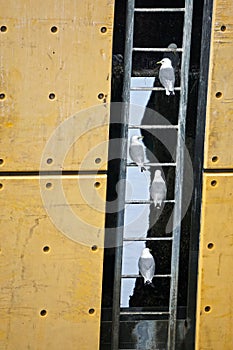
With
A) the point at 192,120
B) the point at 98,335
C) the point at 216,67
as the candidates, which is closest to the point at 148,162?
the point at 192,120

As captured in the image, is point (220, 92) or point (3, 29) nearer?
point (3, 29)

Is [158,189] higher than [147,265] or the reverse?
higher

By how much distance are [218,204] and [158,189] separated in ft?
0.79

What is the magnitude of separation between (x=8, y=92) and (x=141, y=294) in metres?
1.00

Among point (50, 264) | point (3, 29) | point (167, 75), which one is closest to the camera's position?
point (3, 29)

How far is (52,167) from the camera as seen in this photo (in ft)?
10.7

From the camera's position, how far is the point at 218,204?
334 cm

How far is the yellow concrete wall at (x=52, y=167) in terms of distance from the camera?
3133 mm

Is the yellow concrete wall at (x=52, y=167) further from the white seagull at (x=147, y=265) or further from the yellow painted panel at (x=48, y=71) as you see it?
the white seagull at (x=147, y=265)

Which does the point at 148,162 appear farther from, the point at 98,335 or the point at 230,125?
the point at 98,335

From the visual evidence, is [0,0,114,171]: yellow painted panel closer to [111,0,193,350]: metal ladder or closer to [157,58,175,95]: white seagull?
[111,0,193,350]: metal ladder

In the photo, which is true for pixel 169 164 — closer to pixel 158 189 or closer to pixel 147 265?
pixel 158 189

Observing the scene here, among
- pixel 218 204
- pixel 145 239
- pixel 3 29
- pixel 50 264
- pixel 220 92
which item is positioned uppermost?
pixel 3 29

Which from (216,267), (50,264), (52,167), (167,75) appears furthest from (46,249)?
(167,75)
